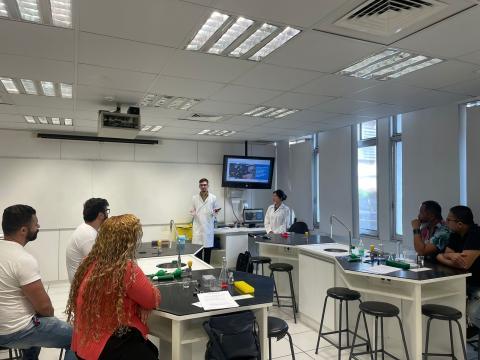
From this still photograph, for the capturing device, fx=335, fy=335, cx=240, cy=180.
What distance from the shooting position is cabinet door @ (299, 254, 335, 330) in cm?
377

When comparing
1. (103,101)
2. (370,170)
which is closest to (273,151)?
(370,170)

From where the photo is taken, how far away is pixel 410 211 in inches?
184

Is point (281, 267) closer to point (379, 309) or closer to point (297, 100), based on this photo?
point (379, 309)

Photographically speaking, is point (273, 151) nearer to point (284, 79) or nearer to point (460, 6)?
point (284, 79)

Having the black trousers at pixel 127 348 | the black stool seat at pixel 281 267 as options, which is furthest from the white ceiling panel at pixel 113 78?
the black stool seat at pixel 281 267

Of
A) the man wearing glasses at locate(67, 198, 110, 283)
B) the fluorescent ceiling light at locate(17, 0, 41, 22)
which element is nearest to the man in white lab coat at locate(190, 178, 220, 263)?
the man wearing glasses at locate(67, 198, 110, 283)

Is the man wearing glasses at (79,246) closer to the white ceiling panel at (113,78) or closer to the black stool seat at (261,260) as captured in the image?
the white ceiling panel at (113,78)

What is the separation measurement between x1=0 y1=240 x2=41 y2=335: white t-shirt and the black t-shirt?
11.5ft

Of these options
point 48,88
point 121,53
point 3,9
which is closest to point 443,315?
point 121,53

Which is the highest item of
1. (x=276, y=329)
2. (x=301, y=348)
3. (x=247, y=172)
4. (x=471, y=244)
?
(x=247, y=172)

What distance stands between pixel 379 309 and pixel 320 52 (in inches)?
83.1

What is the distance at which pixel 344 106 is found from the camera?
428cm

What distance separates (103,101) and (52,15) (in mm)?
1988

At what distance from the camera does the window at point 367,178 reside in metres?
5.36
